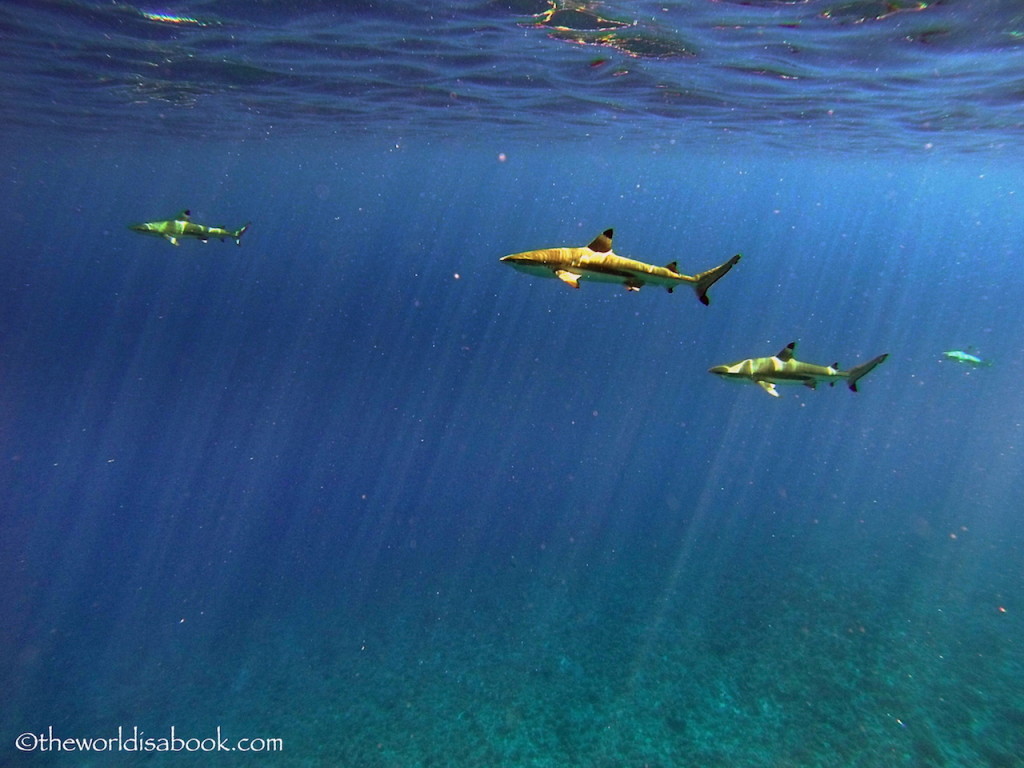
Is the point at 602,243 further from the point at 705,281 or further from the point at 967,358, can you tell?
the point at 967,358

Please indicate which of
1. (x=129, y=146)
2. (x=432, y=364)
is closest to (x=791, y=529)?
(x=129, y=146)

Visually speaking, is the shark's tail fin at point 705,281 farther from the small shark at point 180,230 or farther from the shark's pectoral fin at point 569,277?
the small shark at point 180,230

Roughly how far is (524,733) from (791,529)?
1614 centimetres

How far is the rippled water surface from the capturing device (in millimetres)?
12852

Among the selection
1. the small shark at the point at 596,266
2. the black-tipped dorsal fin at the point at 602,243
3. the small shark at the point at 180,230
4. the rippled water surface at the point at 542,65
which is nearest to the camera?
the small shark at the point at 596,266

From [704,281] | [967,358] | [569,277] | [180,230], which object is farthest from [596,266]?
[967,358]

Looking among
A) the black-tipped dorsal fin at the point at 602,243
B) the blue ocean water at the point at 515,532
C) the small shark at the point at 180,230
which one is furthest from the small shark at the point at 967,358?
the small shark at the point at 180,230

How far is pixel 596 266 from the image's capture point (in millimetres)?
5398

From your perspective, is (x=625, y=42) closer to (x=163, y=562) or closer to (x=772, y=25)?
(x=772, y=25)

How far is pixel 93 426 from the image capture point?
4962 centimetres

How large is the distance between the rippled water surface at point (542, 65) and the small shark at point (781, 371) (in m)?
9.60

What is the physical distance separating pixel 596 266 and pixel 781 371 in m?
3.24

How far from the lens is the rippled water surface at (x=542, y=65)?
1285 cm

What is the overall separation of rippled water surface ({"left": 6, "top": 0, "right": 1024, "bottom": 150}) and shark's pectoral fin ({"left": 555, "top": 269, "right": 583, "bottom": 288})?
10.3 m
